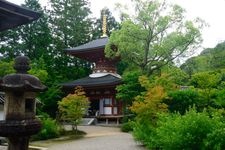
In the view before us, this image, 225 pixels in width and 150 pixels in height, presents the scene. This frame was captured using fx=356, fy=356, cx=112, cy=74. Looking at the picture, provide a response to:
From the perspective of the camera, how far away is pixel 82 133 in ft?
79.1

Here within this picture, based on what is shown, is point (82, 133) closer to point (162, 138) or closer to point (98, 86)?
point (98, 86)

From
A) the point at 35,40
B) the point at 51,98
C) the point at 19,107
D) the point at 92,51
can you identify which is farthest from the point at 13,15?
the point at 35,40

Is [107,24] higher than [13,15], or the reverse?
[107,24]

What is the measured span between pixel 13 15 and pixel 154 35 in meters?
24.3

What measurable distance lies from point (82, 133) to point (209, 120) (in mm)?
13828

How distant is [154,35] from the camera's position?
94.2 feet

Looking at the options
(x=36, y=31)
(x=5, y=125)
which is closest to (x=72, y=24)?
(x=36, y=31)

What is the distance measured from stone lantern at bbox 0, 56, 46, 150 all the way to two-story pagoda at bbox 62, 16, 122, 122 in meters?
21.9

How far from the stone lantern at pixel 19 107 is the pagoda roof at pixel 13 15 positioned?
2.84m

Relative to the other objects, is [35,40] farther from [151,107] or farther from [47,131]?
[151,107]

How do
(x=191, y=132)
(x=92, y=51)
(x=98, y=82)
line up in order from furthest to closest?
1. (x=92, y=51)
2. (x=98, y=82)
3. (x=191, y=132)

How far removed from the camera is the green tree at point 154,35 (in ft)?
92.2

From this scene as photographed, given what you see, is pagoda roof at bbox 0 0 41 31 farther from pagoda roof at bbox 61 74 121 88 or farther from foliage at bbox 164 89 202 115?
pagoda roof at bbox 61 74 121 88

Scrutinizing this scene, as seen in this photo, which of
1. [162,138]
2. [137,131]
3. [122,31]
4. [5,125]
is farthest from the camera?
[122,31]
